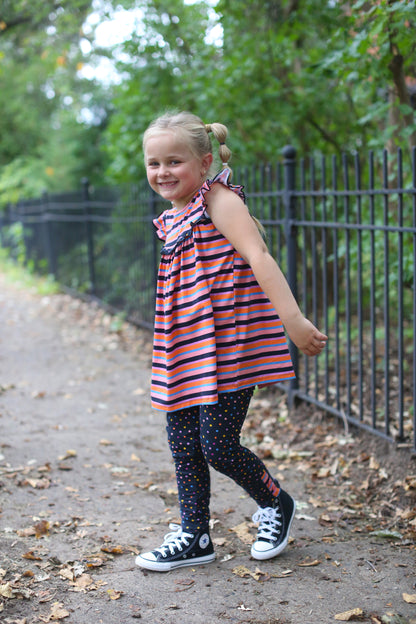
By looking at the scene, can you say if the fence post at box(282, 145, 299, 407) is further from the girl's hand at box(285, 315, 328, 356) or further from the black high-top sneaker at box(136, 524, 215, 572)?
the girl's hand at box(285, 315, 328, 356)

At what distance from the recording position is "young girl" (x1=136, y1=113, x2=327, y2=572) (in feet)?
7.80

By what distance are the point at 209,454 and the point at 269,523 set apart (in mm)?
501

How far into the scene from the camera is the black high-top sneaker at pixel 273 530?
2.71 meters

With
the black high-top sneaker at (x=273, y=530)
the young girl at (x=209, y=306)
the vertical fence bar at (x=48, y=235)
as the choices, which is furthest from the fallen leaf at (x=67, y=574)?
the vertical fence bar at (x=48, y=235)

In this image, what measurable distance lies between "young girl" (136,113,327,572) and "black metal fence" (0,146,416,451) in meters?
1.21

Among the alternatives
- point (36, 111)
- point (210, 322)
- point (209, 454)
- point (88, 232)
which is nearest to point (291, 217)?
point (210, 322)

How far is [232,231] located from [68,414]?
3.00m

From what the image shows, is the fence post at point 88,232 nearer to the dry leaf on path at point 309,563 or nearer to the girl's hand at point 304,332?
the dry leaf on path at point 309,563

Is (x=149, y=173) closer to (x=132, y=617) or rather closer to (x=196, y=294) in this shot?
(x=196, y=294)

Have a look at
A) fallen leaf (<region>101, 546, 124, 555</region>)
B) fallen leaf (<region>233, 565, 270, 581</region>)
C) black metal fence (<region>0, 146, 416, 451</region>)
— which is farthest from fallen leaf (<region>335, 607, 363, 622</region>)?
black metal fence (<region>0, 146, 416, 451</region>)

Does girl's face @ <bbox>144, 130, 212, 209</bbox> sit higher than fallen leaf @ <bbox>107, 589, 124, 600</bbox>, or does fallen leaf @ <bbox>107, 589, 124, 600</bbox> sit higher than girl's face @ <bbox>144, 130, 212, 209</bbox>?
girl's face @ <bbox>144, 130, 212, 209</bbox>

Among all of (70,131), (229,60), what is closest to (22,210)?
(70,131)

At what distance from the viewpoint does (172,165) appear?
243 centimetres

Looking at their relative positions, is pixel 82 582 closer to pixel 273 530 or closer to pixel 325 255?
pixel 273 530
